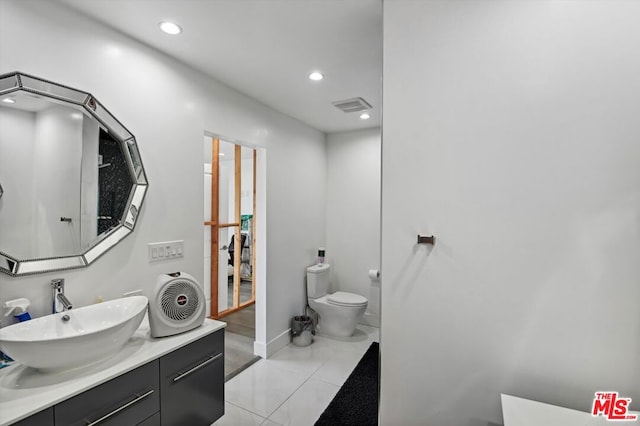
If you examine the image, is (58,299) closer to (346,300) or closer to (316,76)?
(316,76)

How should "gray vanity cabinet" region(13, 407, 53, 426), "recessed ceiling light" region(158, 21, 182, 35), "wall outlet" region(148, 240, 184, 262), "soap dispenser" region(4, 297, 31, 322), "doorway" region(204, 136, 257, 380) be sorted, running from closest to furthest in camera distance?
"gray vanity cabinet" region(13, 407, 53, 426)
"soap dispenser" region(4, 297, 31, 322)
"recessed ceiling light" region(158, 21, 182, 35)
"wall outlet" region(148, 240, 184, 262)
"doorway" region(204, 136, 257, 380)

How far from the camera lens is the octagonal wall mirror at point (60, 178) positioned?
1402 millimetres

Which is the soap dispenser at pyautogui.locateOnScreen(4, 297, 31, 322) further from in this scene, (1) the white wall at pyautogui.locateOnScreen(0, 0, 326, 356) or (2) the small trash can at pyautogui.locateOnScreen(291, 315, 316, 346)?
(2) the small trash can at pyautogui.locateOnScreen(291, 315, 316, 346)

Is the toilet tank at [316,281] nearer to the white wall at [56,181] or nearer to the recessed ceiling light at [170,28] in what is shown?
the white wall at [56,181]

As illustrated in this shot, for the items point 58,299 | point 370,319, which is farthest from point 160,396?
point 370,319

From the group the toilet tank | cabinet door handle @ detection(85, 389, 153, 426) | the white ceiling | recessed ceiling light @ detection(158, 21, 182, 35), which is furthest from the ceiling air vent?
cabinet door handle @ detection(85, 389, 153, 426)

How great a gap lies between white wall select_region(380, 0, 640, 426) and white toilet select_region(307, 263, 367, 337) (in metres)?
1.82

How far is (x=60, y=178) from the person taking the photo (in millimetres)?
1588

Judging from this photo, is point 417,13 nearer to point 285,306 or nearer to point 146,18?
point 146,18

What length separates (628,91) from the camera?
114 cm

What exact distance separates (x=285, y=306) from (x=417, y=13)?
9.29 feet

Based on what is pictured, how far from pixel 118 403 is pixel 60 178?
1166 millimetres

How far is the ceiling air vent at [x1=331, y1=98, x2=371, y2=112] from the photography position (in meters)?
2.89

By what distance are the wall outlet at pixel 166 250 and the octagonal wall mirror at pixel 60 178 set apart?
0.23m
